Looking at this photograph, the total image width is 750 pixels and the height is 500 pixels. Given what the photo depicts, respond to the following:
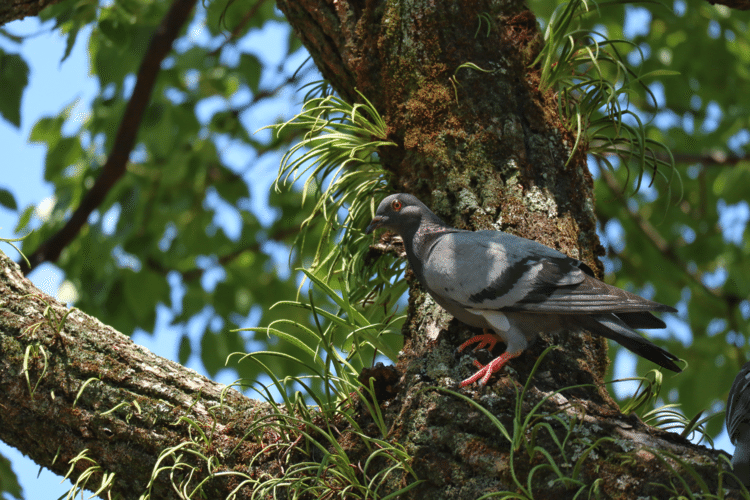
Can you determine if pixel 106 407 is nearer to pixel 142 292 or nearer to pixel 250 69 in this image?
pixel 142 292

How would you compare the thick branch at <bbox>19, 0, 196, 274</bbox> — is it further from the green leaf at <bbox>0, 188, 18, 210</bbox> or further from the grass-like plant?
the grass-like plant

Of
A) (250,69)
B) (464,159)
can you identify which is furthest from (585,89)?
(250,69)

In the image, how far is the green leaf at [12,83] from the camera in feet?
10.3

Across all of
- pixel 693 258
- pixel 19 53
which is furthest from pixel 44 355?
pixel 693 258

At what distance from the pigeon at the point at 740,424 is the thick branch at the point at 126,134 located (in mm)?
3504

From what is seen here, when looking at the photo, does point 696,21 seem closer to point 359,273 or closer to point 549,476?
point 359,273

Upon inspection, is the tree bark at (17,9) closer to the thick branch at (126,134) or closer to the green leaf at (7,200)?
the green leaf at (7,200)

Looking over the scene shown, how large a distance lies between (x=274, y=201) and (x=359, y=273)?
296 centimetres

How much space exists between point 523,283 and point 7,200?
253 centimetres

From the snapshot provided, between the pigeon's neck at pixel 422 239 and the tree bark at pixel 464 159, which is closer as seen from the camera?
the tree bark at pixel 464 159

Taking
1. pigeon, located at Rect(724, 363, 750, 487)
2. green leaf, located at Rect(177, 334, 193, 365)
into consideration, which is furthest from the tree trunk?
green leaf, located at Rect(177, 334, 193, 365)

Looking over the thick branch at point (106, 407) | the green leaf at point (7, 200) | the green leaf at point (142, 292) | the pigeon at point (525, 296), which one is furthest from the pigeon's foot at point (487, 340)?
the green leaf at point (142, 292)

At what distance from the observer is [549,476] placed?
4.42 feet

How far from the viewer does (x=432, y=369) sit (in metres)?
1.61
